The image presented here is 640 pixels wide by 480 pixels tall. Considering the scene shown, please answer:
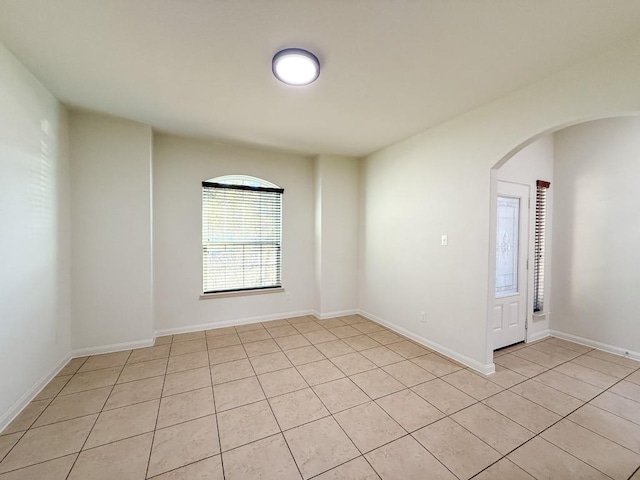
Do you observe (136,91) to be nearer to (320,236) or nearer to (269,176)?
(269,176)

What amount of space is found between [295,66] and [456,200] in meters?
2.14

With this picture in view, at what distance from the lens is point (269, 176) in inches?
163

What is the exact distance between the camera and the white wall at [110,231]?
9.51ft

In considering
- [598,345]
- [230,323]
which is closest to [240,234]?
[230,323]

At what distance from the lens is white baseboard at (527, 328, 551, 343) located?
3.44 m

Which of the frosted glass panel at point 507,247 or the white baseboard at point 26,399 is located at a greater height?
the frosted glass panel at point 507,247

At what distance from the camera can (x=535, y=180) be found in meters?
3.42

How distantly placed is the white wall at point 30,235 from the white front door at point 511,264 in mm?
4555

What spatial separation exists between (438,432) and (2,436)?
300 cm

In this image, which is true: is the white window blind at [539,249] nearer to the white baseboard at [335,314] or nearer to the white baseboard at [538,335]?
the white baseboard at [538,335]

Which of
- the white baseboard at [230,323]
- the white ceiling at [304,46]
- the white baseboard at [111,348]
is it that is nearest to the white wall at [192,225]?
the white baseboard at [230,323]

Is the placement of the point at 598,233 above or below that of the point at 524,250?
above

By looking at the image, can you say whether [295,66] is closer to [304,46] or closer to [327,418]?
[304,46]

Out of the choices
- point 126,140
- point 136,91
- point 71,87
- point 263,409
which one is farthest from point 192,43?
point 263,409
